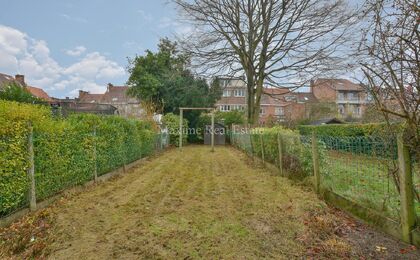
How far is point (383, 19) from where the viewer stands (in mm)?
3174

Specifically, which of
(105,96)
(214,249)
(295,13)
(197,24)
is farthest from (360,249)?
(105,96)

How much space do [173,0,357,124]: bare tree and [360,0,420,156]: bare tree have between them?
37.5 ft

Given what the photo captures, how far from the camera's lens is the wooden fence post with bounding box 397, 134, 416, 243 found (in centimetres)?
326

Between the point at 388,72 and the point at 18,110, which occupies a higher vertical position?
the point at 388,72

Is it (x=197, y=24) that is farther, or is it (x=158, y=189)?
(x=197, y=24)

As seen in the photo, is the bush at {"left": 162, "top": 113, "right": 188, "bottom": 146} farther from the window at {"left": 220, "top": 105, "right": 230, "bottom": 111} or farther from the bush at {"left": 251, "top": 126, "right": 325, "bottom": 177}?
the window at {"left": 220, "top": 105, "right": 230, "bottom": 111}

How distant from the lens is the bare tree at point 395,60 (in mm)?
2908

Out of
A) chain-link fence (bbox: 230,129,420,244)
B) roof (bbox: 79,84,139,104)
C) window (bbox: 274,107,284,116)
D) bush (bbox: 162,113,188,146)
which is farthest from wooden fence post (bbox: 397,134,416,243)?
roof (bbox: 79,84,139,104)

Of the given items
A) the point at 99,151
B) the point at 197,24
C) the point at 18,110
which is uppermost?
the point at 197,24

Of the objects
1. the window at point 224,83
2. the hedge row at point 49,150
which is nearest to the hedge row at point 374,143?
the hedge row at point 49,150

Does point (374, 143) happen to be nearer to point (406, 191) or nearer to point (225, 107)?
point (406, 191)

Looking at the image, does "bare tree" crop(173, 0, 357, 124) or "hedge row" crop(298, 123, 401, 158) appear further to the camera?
"bare tree" crop(173, 0, 357, 124)

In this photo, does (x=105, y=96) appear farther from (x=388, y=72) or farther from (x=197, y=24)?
(x=388, y=72)

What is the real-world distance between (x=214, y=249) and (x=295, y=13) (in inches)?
545
